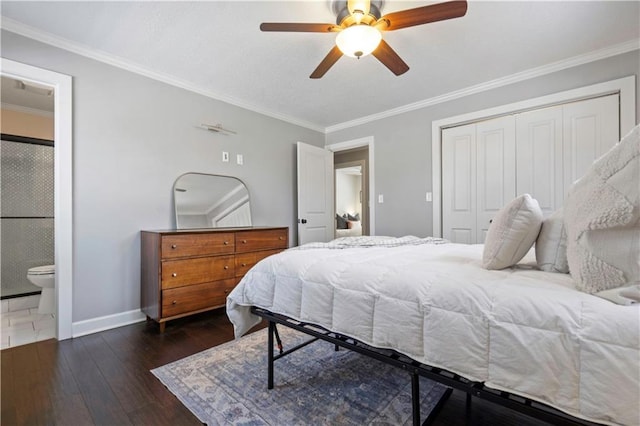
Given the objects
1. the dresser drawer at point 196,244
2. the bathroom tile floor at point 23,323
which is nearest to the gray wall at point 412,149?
the dresser drawer at point 196,244

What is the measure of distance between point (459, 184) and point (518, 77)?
4.03 ft

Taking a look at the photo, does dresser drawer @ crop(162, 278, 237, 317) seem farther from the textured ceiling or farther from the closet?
the closet

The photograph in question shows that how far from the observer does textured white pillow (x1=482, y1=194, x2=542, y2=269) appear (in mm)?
1113

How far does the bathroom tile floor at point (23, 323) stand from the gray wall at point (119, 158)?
1.22 feet

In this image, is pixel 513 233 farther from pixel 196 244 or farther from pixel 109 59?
pixel 109 59

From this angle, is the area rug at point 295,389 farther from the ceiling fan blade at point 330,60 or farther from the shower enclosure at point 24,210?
the shower enclosure at point 24,210

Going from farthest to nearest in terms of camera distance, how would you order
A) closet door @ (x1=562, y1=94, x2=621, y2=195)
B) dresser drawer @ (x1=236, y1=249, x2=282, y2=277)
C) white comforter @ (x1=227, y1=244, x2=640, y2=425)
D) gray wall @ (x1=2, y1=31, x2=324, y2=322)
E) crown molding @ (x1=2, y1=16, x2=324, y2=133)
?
dresser drawer @ (x1=236, y1=249, x2=282, y2=277), closet door @ (x1=562, y1=94, x2=621, y2=195), gray wall @ (x1=2, y1=31, x2=324, y2=322), crown molding @ (x1=2, y1=16, x2=324, y2=133), white comforter @ (x1=227, y1=244, x2=640, y2=425)

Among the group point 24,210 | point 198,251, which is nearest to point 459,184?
point 198,251

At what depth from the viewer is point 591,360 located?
72cm

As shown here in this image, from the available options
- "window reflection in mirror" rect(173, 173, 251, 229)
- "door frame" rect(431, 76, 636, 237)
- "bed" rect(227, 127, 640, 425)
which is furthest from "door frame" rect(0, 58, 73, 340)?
"door frame" rect(431, 76, 636, 237)

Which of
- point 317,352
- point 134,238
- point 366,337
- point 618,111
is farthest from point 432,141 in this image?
point 134,238

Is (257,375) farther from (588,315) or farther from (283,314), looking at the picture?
(588,315)

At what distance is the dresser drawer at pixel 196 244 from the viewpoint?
252 cm

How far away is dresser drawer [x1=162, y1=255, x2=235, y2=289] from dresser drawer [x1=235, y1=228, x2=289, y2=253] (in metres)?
0.18
